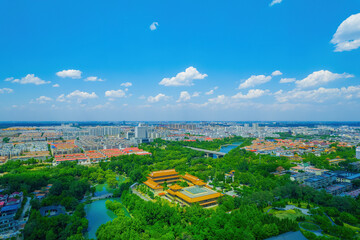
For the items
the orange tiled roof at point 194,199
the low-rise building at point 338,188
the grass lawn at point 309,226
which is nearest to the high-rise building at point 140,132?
the orange tiled roof at point 194,199

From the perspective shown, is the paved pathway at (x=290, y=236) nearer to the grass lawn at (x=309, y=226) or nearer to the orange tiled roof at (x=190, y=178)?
the grass lawn at (x=309, y=226)

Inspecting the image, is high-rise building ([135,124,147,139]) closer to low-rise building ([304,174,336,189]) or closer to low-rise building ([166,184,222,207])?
low-rise building ([166,184,222,207])

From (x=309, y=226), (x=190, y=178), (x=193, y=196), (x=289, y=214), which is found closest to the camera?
(x=309, y=226)

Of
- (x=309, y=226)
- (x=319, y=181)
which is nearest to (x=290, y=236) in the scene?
(x=309, y=226)

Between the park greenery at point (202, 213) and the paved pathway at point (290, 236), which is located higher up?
the park greenery at point (202, 213)

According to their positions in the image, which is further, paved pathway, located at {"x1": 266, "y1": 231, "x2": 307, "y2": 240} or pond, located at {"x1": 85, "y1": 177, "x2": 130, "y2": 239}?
pond, located at {"x1": 85, "y1": 177, "x2": 130, "y2": 239}

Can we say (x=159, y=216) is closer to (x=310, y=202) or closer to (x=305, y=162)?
(x=310, y=202)

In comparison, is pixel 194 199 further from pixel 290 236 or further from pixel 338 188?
pixel 338 188

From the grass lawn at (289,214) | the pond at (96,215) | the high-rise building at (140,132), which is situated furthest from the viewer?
the high-rise building at (140,132)

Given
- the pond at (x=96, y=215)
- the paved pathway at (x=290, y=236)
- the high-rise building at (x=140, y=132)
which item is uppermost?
the high-rise building at (x=140, y=132)

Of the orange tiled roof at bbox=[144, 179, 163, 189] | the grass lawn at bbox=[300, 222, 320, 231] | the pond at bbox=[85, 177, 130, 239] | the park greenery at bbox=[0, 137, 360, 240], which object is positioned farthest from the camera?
the orange tiled roof at bbox=[144, 179, 163, 189]

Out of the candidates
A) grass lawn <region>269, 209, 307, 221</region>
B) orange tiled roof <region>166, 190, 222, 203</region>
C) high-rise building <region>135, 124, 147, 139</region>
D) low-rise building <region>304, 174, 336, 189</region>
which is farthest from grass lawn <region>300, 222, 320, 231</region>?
high-rise building <region>135, 124, 147, 139</region>
